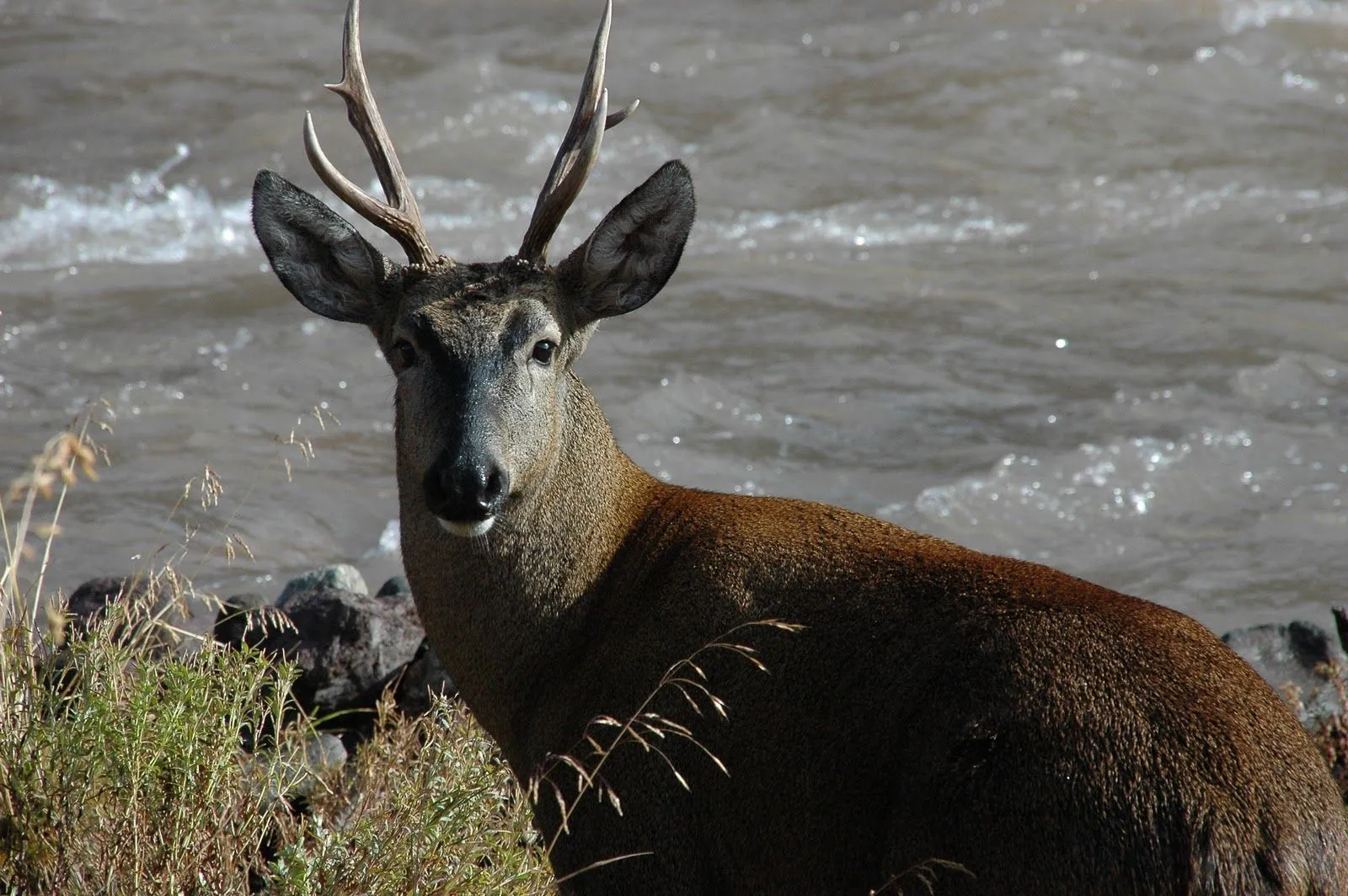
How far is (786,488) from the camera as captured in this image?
1077 cm

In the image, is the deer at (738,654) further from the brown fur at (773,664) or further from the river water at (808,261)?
the river water at (808,261)

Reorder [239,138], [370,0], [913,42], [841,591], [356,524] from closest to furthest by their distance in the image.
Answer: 1. [841,591]
2. [356,524]
3. [239,138]
4. [913,42]
5. [370,0]

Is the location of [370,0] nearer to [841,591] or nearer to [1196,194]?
[1196,194]

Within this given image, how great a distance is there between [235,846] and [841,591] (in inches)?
77.3

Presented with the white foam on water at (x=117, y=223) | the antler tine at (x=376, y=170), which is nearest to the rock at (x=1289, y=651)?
the antler tine at (x=376, y=170)

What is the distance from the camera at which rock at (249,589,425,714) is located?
705 centimetres

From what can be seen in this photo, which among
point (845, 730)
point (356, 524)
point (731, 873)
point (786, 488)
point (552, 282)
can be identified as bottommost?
point (356, 524)

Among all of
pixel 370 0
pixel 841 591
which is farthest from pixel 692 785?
pixel 370 0

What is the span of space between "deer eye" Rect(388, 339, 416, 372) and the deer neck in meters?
0.33

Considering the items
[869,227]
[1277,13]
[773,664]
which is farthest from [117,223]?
[1277,13]

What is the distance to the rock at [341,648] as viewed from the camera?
705cm

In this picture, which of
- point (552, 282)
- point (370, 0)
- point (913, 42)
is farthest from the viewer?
point (370, 0)

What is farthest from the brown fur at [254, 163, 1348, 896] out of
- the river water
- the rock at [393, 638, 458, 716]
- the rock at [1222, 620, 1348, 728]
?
the rock at [1222, 620, 1348, 728]

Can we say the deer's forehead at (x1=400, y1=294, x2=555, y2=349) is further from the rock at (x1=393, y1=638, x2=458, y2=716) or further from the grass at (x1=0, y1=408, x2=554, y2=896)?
the rock at (x1=393, y1=638, x2=458, y2=716)
